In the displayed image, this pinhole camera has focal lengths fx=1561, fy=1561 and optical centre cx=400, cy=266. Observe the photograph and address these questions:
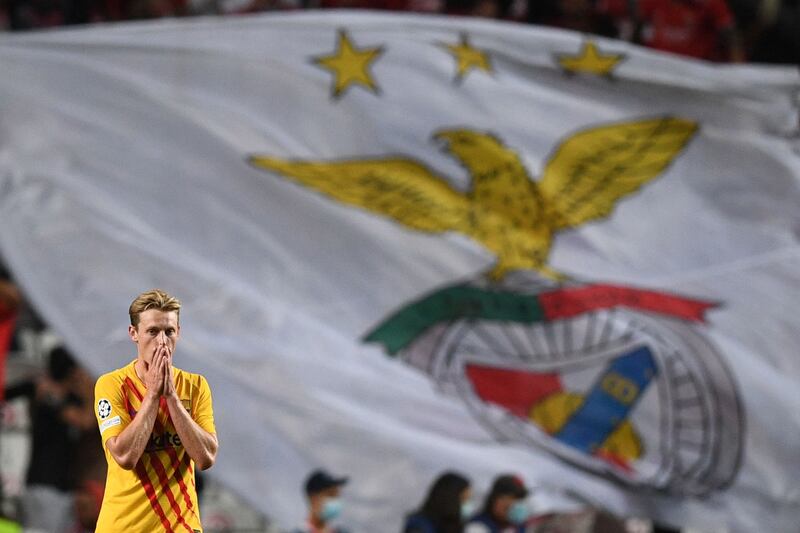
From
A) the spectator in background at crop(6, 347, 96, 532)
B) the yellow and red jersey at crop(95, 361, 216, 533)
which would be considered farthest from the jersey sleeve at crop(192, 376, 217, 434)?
the spectator in background at crop(6, 347, 96, 532)

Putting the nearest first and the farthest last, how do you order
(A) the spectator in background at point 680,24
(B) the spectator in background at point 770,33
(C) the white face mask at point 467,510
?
(C) the white face mask at point 467,510
(A) the spectator in background at point 680,24
(B) the spectator in background at point 770,33

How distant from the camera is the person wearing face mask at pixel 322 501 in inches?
250

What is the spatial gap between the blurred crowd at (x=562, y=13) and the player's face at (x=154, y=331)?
25.8 feet

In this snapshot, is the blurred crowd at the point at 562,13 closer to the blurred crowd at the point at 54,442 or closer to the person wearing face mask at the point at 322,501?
the blurred crowd at the point at 54,442

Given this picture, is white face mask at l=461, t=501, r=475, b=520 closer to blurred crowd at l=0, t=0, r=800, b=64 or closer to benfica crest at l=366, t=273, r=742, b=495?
benfica crest at l=366, t=273, r=742, b=495

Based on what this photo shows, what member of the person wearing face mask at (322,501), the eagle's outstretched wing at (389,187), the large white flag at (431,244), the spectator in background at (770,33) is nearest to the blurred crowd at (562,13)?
the spectator in background at (770,33)

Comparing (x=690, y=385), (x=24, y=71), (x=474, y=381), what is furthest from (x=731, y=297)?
(x=24, y=71)

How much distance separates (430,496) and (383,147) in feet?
6.13

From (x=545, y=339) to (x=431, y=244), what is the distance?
0.71 m

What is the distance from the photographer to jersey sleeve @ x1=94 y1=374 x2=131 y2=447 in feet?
7.84

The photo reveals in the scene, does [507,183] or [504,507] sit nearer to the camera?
[504,507]

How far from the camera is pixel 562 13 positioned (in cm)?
1050

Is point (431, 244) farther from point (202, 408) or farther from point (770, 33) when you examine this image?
point (770, 33)

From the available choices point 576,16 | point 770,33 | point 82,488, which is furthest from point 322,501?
point 770,33
